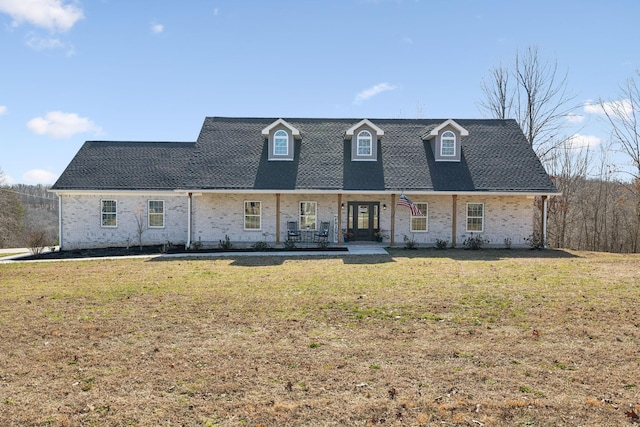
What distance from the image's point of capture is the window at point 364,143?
21297 millimetres

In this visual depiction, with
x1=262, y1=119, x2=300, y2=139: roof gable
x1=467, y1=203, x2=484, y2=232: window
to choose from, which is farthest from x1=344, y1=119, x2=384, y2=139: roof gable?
x1=467, y1=203, x2=484, y2=232: window

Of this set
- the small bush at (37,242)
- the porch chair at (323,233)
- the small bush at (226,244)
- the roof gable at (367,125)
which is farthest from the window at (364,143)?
the small bush at (37,242)

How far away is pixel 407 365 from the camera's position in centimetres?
552

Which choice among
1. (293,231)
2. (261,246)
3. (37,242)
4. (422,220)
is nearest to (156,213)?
(37,242)

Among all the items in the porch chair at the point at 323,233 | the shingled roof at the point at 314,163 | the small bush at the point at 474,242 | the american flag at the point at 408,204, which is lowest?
the small bush at the point at 474,242

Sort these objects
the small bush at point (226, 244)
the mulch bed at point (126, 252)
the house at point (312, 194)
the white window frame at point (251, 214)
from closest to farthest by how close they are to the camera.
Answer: the mulch bed at point (126, 252) < the small bush at point (226, 244) < the house at point (312, 194) < the white window frame at point (251, 214)

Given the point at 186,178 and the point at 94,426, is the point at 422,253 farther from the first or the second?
the point at 94,426

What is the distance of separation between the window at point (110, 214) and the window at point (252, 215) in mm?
6491

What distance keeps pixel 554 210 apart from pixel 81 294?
2754cm

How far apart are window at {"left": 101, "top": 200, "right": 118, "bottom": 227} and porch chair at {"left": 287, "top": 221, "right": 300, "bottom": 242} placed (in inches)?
338

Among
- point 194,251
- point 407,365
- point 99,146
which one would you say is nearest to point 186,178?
point 194,251

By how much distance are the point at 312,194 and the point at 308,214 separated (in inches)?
39.1

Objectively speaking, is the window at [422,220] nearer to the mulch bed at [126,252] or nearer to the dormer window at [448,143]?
the dormer window at [448,143]

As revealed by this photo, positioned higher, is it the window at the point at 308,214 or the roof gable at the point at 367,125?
the roof gable at the point at 367,125
